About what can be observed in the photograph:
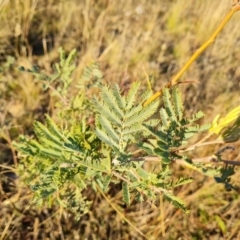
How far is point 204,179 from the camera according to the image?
1.76m

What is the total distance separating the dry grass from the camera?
1.61 meters

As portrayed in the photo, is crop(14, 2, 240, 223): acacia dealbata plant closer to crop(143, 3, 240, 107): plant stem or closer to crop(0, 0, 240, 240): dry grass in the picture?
crop(143, 3, 240, 107): plant stem

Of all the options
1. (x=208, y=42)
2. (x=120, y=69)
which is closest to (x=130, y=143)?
(x=208, y=42)

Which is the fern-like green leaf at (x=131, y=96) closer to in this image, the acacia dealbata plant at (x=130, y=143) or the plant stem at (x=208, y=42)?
the acacia dealbata plant at (x=130, y=143)

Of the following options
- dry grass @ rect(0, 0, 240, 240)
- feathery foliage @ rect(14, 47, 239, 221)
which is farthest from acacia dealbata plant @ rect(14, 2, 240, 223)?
dry grass @ rect(0, 0, 240, 240)

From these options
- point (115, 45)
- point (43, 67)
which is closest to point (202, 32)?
point (115, 45)

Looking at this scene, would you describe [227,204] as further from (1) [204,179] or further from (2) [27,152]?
(2) [27,152]

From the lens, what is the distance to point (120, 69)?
2109mm

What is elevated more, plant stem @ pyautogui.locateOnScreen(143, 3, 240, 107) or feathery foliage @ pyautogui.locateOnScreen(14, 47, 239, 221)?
plant stem @ pyautogui.locateOnScreen(143, 3, 240, 107)

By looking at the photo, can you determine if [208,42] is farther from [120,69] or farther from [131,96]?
[120,69]

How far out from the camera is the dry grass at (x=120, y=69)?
1.61m

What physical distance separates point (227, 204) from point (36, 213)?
780mm

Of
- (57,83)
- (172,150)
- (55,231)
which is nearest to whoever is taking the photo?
(172,150)

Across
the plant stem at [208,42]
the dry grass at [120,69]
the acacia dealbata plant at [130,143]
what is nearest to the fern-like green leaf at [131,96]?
the acacia dealbata plant at [130,143]
